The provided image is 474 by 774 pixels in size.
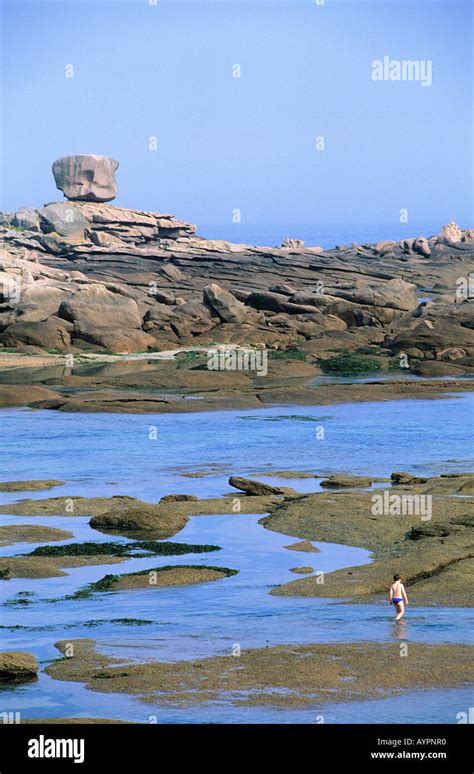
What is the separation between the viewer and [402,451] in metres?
42.0

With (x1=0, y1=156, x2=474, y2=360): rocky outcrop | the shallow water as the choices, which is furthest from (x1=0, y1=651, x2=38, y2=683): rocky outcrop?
(x1=0, y1=156, x2=474, y2=360): rocky outcrop

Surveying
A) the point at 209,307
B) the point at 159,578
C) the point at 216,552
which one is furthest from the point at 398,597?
the point at 209,307

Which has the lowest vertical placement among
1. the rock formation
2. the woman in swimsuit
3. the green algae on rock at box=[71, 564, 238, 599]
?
the green algae on rock at box=[71, 564, 238, 599]

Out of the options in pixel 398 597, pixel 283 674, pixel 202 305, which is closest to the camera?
pixel 283 674

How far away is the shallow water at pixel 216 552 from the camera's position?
15.3 meters

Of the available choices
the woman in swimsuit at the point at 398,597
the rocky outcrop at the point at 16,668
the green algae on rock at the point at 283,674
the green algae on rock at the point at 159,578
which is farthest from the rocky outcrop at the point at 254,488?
the rocky outcrop at the point at 16,668

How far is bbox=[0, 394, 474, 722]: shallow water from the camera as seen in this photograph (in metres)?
15.3

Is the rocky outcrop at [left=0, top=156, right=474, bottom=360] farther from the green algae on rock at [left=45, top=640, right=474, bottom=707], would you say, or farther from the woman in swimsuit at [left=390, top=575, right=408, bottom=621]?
the green algae on rock at [left=45, top=640, right=474, bottom=707]

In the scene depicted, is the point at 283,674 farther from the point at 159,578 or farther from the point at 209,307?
the point at 209,307

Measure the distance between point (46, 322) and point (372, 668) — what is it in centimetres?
5497

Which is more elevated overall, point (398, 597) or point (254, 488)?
point (398, 597)

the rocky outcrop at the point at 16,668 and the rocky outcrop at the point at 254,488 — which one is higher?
the rocky outcrop at the point at 16,668

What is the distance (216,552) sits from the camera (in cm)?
2502

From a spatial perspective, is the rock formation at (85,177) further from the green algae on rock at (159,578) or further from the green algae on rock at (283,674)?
the green algae on rock at (283,674)
